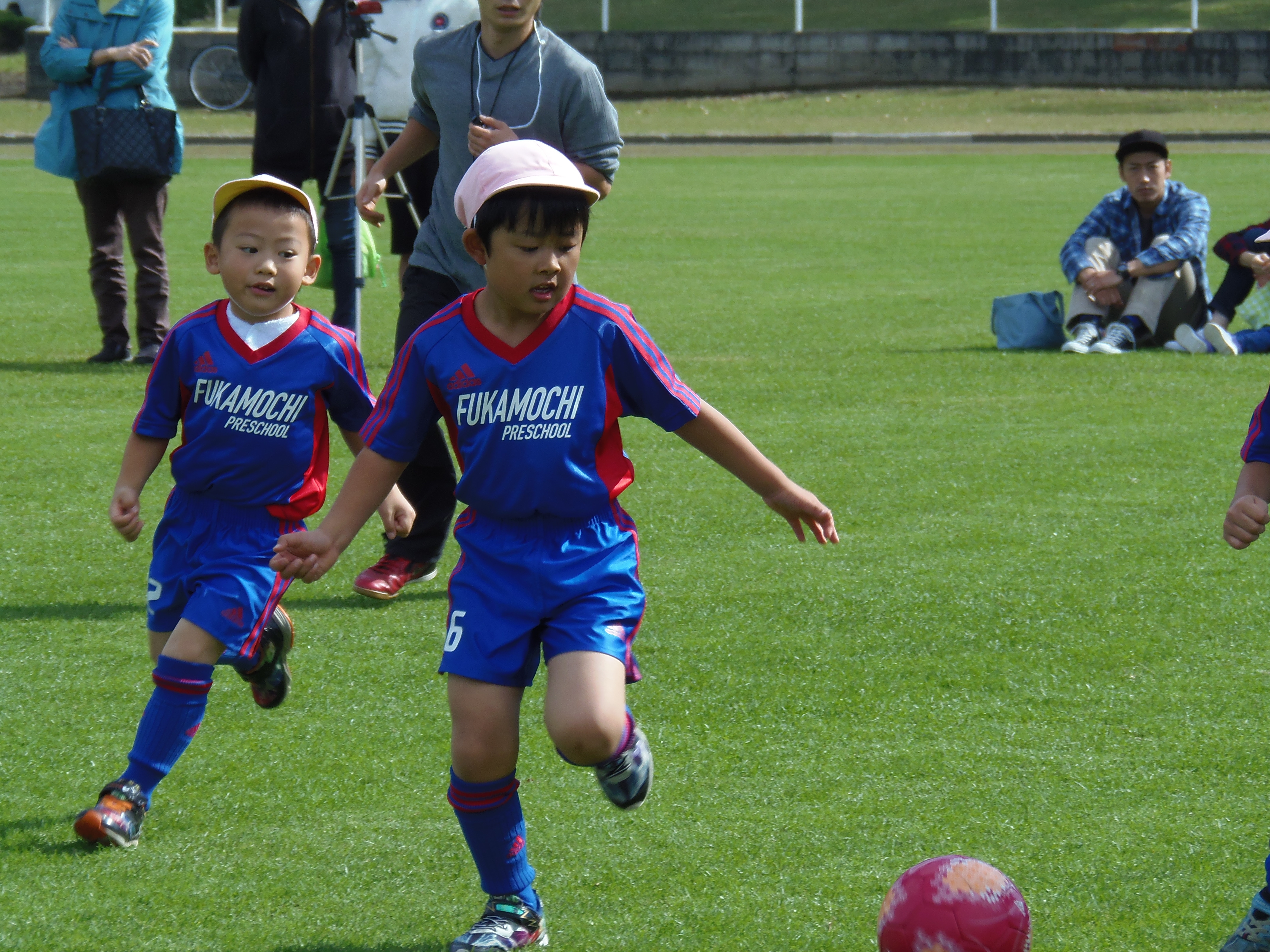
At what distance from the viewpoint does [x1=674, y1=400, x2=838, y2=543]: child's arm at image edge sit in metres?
3.21

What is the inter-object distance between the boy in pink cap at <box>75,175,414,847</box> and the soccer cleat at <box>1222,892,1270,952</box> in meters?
1.94

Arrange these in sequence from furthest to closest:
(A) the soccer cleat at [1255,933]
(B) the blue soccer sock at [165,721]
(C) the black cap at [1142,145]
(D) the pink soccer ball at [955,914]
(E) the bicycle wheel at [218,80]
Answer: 1. (E) the bicycle wheel at [218,80]
2. (C) the black cap at [1142,145]
3. (B) the blue soccer sock at [165,721]
4. (A) the soccer cleat at [1255,933]
5. (D) the pink soccer ball at [955,914]

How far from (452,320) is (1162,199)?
7996mm

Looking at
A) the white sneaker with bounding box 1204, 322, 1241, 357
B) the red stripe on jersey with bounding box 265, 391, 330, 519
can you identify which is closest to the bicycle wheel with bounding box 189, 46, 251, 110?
the white sneaker with bounding box 1204, 322, 1241, 357

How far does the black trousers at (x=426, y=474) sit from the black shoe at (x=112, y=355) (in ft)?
14.7

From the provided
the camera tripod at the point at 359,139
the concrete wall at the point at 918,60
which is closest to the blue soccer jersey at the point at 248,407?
Answer: the camera tripod at the point at 359,139

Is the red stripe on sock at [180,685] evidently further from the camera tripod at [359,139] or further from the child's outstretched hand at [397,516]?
the camera tripod at [359,139]

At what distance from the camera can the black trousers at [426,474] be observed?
5336mm

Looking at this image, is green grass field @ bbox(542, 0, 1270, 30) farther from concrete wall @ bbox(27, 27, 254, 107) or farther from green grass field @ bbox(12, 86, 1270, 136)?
concrete wall @ bbox(27, 27, 254, 107)

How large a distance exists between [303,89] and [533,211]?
5.99m

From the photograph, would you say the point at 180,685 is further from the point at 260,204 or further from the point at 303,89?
the point at 303,89

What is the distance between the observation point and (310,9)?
8695 mm

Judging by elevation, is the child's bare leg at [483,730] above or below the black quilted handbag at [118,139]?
below

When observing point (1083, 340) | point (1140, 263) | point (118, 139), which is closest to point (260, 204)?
point (118, 139)
